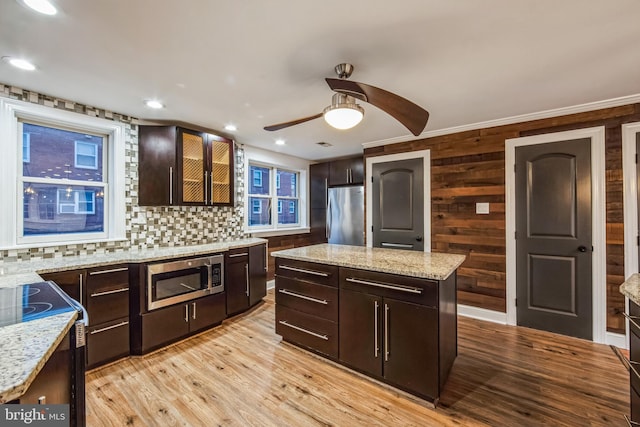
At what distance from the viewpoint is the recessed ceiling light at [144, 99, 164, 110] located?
2.59m

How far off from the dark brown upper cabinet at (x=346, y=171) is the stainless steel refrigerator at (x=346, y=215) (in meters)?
0.14

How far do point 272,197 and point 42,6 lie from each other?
3.53m

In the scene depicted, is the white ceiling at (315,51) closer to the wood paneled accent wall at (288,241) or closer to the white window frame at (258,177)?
the white window frame at (258,177)

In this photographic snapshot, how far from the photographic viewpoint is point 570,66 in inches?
78.8

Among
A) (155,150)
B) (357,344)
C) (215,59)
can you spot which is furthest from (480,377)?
(155,150)

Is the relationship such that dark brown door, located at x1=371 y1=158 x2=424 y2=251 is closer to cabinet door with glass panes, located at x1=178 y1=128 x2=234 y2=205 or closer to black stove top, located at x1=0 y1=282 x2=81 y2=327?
cabinet door with glass panes, located at x1=178 y1=128 x2=234 y2=205

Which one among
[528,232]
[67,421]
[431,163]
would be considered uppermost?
[431,163]

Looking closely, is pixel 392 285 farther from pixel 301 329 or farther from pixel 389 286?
pixel 301 329

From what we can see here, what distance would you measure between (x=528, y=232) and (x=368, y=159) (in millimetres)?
2218

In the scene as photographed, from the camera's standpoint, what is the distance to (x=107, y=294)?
234 cm

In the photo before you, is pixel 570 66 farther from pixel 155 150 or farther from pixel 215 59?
pixel 155 150

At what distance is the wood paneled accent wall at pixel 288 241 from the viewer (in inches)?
182

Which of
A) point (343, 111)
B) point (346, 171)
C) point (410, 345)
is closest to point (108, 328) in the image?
point (410, 345)

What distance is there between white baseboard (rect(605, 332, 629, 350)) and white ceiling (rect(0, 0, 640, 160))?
2249 mm
